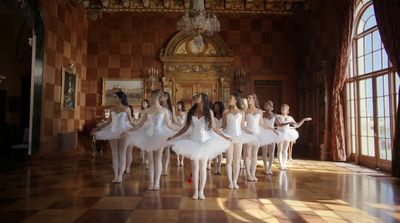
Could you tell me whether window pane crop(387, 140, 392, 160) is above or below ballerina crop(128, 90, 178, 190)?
below

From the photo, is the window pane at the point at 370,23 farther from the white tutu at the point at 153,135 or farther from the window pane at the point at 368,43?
the white tutu at the point at 153,135

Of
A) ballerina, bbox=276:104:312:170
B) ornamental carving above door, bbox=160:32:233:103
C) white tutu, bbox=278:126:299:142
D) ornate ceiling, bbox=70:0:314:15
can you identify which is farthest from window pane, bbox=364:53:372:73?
ornamental carving above door, bbox=160:32:233:103

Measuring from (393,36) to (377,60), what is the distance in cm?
140

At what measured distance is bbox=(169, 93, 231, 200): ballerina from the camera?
13.6 feet

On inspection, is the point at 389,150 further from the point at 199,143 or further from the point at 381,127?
the point at 199,143

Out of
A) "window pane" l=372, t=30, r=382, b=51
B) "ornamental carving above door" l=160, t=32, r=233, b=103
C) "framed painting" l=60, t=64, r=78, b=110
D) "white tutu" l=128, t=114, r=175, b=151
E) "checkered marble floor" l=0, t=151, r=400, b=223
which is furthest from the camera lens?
"ornamental carving above door" l=160, t=32, r=233, b=103

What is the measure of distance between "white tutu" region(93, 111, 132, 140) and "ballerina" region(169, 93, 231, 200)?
4.07ft

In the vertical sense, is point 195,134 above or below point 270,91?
below

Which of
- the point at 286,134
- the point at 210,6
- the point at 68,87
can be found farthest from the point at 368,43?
the point at 68,87

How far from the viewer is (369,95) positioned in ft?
25.2

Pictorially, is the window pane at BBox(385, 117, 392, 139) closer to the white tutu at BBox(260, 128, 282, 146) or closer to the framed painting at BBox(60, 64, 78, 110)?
the white tutu at BBox(260, 128, 282, 146)

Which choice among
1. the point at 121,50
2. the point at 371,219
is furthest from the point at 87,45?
the point at 371,219

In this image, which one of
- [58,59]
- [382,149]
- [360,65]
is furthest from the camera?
[58,59]

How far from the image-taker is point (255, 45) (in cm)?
1172
